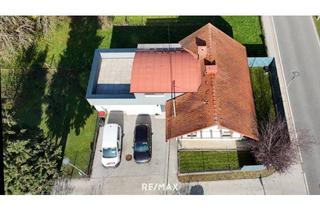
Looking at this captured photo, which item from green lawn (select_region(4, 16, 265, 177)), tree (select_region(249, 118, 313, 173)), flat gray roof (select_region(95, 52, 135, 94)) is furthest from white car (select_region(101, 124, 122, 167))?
tree (select_region(249, 118, 313, 173))

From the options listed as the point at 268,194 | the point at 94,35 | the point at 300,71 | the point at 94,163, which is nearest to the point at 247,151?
the point at 268,194

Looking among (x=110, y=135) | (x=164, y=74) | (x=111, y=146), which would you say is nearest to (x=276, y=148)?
(x=164, y=74)

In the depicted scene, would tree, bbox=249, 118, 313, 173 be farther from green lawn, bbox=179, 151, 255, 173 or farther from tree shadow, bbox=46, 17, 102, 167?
tree shadow, bbox=46, 17, 102, 167

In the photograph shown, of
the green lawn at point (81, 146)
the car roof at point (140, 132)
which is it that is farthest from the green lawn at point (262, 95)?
the green lawn at point (81, 146)

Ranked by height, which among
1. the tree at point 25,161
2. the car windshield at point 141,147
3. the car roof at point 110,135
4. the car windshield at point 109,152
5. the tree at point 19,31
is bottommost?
the tree at point 25,161

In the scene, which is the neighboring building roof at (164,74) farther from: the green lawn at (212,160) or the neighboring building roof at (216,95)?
the green lawn at (212,160)
